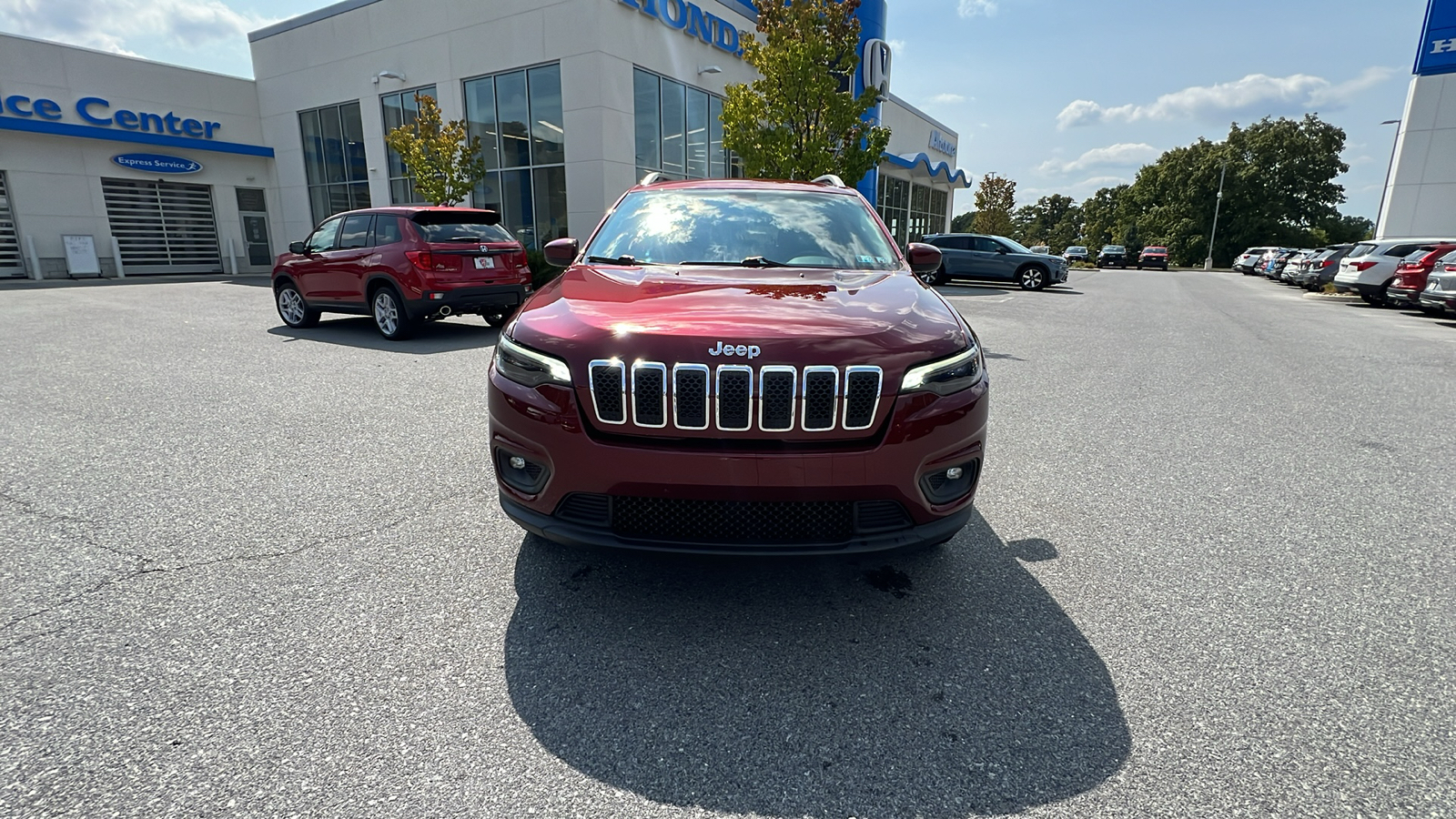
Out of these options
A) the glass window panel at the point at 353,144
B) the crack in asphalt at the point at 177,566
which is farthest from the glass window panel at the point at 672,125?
the crack in asphalt at the point at 177,566

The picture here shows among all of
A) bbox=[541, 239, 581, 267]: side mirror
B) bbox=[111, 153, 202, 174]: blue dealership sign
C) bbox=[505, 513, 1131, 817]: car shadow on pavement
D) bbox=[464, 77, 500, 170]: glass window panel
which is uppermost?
bbox=[464, 77, 500, 170]: glass window panel

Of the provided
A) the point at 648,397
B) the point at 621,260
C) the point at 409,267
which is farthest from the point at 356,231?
the point at 648,397

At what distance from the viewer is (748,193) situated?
4160mm

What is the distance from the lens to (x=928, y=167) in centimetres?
3189

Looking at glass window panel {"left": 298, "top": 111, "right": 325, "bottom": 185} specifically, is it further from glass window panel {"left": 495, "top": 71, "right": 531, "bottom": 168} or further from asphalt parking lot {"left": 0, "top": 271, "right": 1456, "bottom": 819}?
asphalt parking lot {"left": 0, "top": 271, "right": 1456, "bottom": 819}

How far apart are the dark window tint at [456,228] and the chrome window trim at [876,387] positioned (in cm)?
805

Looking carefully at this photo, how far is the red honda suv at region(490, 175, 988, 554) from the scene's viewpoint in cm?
223

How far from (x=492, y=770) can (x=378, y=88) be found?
23.0 meters

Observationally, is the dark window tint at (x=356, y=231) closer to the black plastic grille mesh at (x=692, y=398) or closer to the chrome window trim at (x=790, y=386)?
the black plastic grille mesh at (x=692, y=398)

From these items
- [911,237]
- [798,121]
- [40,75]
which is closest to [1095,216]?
[911,237]

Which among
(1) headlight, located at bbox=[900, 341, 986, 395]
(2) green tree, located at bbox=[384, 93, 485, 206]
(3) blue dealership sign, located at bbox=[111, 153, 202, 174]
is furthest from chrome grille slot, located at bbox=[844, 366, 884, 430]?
(3) blue dealership sign, located at bbox=[111, 153, 202, 174]

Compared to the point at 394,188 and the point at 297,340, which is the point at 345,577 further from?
the point at 394,188

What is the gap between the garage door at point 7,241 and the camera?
63.0 feet

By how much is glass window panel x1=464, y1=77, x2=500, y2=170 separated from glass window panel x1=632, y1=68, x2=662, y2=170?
3876 mm
